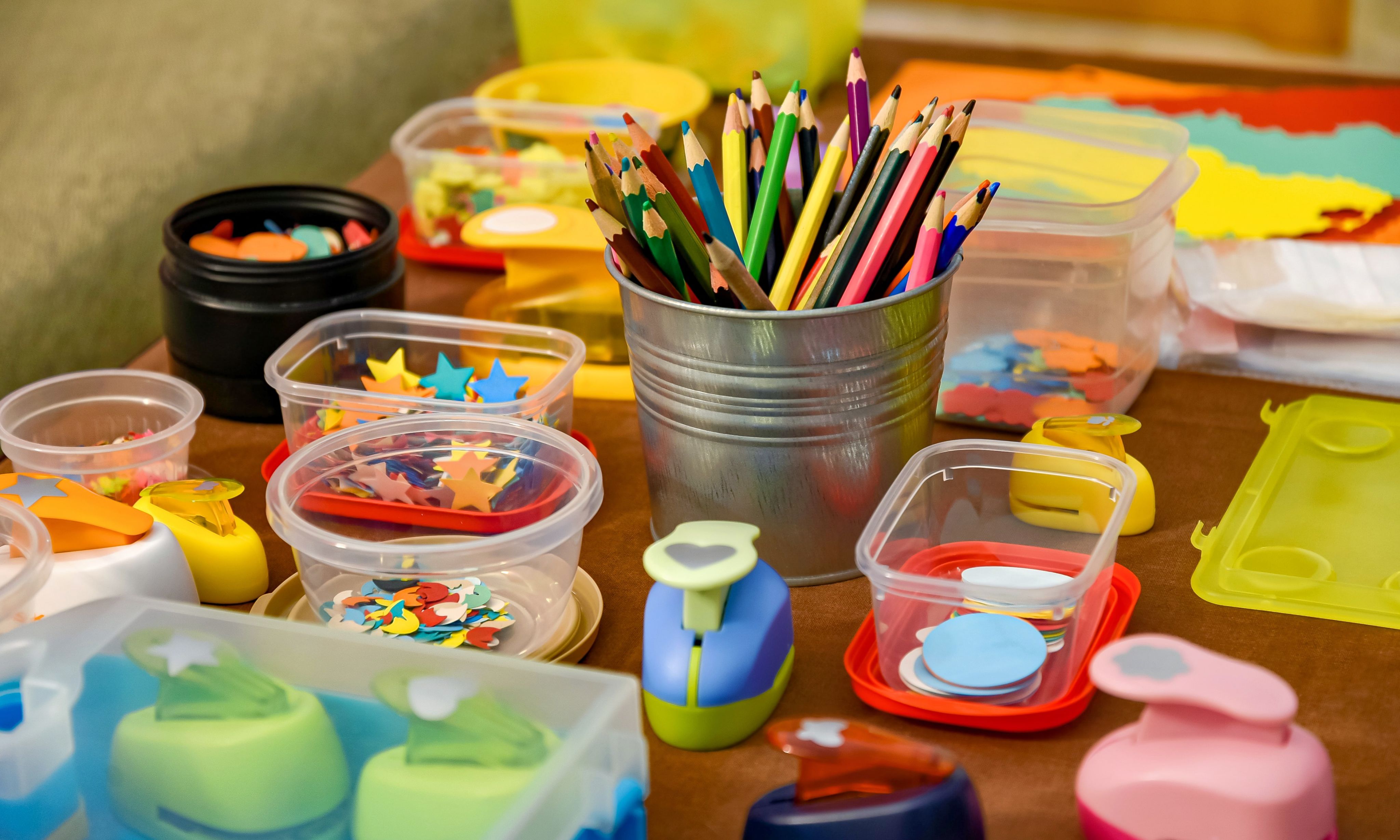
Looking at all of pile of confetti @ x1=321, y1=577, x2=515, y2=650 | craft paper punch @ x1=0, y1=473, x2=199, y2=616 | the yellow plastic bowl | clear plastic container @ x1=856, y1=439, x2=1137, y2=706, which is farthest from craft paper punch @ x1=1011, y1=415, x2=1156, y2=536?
the yellow plastic bowl

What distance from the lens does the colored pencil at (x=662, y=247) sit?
461mm

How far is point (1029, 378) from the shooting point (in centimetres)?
63

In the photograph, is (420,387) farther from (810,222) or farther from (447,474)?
(810,222)

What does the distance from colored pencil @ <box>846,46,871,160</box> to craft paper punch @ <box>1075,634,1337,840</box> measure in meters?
0.25

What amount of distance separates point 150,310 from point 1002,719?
747 mm

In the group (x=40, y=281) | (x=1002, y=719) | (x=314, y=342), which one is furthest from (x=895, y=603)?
(x=40, y=281)

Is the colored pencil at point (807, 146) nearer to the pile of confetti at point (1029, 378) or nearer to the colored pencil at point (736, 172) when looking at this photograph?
the colored pencil at point (736, 172)

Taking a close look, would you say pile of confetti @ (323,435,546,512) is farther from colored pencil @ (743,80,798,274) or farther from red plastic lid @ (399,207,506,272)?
red plastic lid @ (399,207,506,272)

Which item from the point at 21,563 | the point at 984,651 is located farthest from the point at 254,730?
the point at 984,651

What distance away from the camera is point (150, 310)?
0.96 meters

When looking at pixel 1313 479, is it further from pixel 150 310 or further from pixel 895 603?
pixel 150 310

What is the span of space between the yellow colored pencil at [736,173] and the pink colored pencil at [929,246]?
73mm

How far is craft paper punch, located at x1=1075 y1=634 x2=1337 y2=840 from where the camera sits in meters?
0.35

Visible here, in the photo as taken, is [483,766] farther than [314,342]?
No
